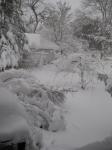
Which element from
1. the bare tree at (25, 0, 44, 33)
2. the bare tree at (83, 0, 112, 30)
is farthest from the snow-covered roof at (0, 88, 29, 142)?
the bare tree at (25, 0, 44, 33)

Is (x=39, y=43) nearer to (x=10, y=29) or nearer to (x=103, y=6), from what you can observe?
(x=103, y=6)

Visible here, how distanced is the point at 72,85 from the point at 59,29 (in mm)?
15596

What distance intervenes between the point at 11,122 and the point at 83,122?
102 inches

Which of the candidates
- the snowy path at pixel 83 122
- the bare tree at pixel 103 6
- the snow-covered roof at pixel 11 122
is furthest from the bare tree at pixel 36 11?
the snow-covered roof at pixel 11 122

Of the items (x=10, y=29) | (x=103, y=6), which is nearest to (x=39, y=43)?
(x=103, y=6)

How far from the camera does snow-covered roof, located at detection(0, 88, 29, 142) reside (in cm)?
226

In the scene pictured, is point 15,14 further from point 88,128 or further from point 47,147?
point 88,128

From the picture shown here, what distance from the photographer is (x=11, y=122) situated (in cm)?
234

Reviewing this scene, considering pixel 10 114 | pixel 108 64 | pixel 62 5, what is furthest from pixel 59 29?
pixel 10 114

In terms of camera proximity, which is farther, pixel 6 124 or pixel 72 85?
pixel 72 85

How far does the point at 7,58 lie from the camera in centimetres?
434

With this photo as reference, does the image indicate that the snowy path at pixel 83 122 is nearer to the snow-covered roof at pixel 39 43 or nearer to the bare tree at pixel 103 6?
the bare tree at pixel 103 6

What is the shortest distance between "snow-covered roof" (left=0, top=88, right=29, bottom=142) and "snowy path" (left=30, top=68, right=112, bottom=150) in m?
1.18

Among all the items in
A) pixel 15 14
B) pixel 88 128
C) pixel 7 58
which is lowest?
pixel 88 128
